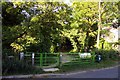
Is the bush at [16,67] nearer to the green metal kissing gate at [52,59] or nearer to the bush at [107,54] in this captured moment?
the green metal kissing gate at [52,59]

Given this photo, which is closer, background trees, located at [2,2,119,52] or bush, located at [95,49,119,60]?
background trees, located at [2,2,119,52]

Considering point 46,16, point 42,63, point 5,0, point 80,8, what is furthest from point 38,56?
point 80,8

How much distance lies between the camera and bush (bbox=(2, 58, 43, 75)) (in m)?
9.55

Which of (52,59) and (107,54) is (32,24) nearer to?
(52,59)

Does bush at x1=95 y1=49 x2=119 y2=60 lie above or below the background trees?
below

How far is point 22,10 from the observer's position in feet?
42.0

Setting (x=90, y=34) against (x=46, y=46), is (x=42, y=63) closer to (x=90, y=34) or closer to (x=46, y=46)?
(x=46, y=46)

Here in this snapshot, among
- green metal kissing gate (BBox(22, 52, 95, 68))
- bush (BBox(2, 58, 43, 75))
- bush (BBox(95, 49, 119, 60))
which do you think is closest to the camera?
bush (BBox(2, 58, 43, 75))

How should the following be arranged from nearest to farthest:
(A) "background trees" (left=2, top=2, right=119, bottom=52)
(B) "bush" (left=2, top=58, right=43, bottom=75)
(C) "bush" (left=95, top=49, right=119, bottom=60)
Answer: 1. (B) "bush" (left=2, top=58, right=43, bottom=75)
2. (A) "background trees" (left=2, top=2, right=119, bottom=52)
3. (C) "bush" (left=95, top=49, right=119, bottom=60)

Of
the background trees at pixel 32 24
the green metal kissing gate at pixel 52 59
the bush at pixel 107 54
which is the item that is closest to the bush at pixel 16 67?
the green metal kissing gate at pixel 52 59

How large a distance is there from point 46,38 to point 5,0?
2847 mm

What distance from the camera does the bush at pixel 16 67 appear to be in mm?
9547

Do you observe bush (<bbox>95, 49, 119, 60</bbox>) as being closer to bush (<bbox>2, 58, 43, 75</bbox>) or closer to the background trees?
the background trees

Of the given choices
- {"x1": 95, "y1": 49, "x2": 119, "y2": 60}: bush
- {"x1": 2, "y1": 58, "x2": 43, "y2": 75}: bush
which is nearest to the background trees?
{"x1": 2, "y1": 58, "x2": 43, "y2": 75}: bush
